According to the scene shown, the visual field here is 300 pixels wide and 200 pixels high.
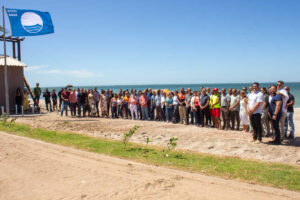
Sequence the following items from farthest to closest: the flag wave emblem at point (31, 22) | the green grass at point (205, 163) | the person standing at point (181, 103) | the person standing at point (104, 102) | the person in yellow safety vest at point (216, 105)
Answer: the person standing at point (104, 102) → the flag wave emblem at point (31, 22) → the person standing at point (181, 103) → the person in yellow safety vest at point (216, 105) → the green grass at point (205, 163)

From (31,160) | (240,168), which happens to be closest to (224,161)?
(240,168)

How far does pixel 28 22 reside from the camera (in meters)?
14.4

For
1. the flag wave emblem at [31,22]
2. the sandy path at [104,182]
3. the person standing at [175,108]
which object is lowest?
the sandy path at [104,182]

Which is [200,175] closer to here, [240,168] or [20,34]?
[240,168]

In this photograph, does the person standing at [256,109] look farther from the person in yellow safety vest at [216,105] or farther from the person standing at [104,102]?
the person standing at [104,102]

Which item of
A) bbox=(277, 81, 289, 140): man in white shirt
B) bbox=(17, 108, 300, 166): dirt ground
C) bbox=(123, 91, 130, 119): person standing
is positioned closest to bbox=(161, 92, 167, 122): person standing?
bbox=(17, 108, 300, 166): dirt ground

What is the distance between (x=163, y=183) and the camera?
5.02m

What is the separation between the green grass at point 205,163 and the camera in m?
5.13

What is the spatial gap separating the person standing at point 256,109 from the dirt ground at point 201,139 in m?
0.37

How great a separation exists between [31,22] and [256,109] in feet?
43.2

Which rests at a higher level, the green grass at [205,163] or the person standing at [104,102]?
the person standing at [104,102]

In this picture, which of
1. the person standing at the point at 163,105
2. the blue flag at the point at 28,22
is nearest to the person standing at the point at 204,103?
the person standing at the point at 163,105

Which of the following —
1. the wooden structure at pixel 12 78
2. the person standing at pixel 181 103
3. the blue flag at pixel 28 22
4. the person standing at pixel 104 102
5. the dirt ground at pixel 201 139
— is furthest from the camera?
the wooden structure at pixel 12 78

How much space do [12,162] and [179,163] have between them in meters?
4.42
